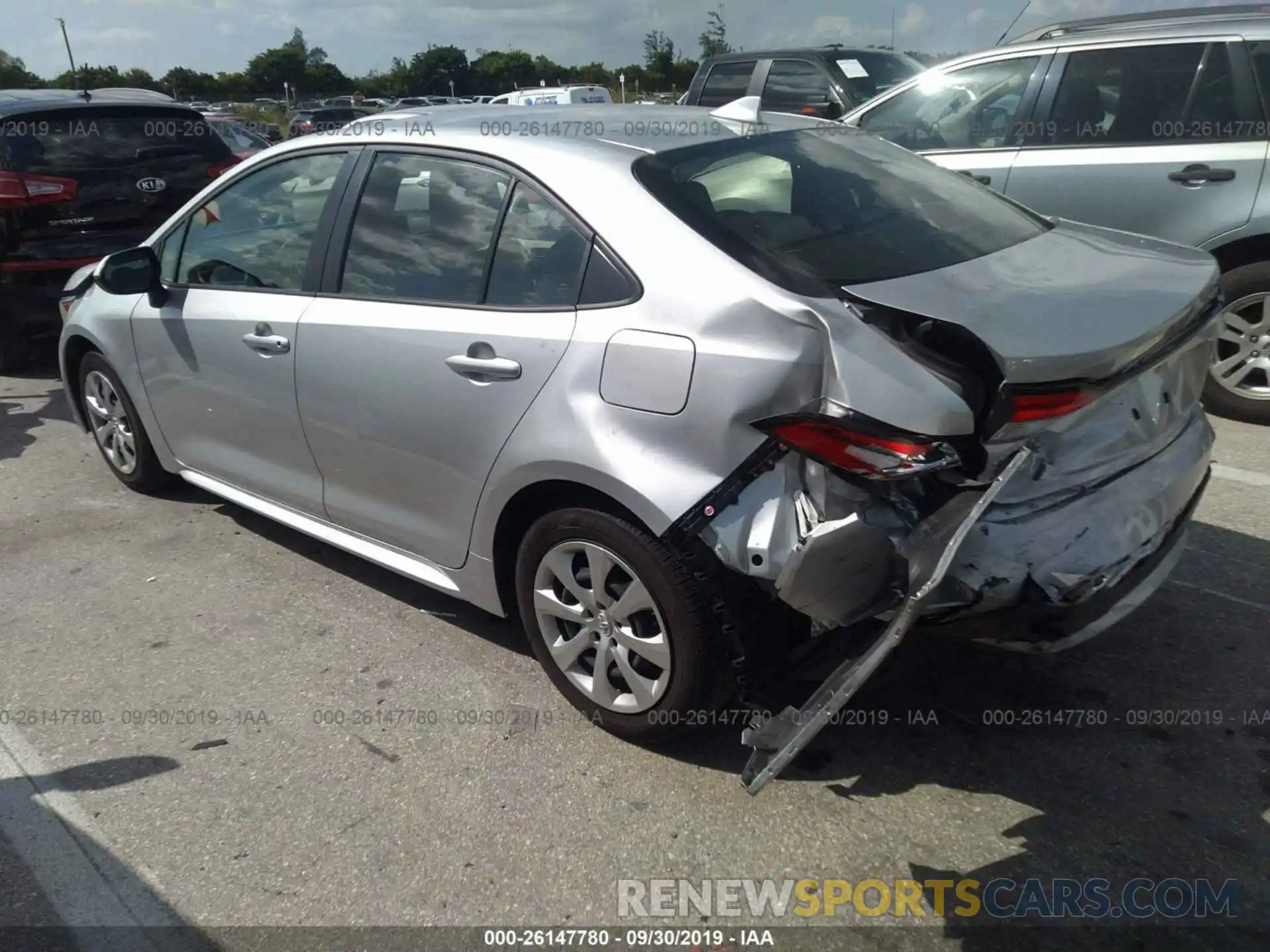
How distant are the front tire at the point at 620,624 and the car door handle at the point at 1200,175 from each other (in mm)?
3991

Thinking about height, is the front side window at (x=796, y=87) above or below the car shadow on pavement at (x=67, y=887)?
above

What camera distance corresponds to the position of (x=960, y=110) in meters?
5.96

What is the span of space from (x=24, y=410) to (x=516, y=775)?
5413 mm

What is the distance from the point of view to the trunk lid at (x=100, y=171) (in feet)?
22.3

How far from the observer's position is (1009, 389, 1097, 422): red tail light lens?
238cm

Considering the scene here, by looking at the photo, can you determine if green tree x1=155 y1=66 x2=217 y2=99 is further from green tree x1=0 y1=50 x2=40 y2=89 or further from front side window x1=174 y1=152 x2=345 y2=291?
front side window x1=174 y1=152 x2=345 y2=291

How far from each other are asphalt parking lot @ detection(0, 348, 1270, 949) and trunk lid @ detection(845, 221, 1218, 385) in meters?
1.13

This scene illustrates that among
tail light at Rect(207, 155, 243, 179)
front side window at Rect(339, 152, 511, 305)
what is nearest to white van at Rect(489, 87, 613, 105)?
tail light at Rect(207, 155, 243, 179)

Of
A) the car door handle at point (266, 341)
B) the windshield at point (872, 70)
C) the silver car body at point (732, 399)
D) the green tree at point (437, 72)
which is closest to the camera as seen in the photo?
the silver car body at point (732, 399)

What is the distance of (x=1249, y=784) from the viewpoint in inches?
106

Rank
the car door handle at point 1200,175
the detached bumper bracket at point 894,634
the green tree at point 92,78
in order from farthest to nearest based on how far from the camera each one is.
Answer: the green tree at point 92,78 < the car door handle at point 1200,175 < the detached bumper bracket at point 894,634

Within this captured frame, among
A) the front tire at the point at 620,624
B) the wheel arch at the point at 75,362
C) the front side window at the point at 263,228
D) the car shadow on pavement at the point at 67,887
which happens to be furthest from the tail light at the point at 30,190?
the front tire at the point at 620,624

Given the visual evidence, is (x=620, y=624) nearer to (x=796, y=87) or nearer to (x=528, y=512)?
(x=528, y=512)

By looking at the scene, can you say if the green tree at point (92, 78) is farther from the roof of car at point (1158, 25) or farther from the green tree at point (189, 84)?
the roof of car at point (1158, 25)
